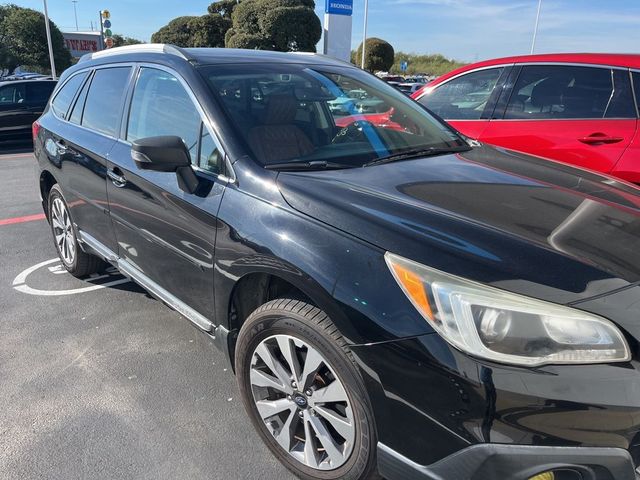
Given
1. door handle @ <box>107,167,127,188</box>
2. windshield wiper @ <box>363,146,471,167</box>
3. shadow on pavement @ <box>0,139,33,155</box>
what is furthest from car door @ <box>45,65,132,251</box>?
shadow on pavement @ <box>0,139,33,155</box>

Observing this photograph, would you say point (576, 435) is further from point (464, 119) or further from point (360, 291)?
point (464, 119)

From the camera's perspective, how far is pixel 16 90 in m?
11.5

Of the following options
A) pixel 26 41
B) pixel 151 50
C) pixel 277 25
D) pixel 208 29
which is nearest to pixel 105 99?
pixel 151 50

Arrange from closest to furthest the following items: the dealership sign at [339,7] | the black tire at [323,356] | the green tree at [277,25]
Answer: the black tire at [323,356], the dealership sign at [339,7], the green tree at [277,25]

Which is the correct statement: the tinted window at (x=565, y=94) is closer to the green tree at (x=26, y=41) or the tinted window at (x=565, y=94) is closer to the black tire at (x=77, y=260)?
the black tire at (x=77, y=260)

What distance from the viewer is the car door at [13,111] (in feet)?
37.2

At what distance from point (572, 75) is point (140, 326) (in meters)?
3.79

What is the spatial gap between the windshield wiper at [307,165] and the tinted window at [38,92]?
37.9 feet

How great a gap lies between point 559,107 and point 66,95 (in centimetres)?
401

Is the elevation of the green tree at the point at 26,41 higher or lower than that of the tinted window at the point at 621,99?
higher

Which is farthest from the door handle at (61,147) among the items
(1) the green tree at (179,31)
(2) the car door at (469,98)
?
(1) the green tree at (179,31)

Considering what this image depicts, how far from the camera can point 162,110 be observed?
9.29 ft

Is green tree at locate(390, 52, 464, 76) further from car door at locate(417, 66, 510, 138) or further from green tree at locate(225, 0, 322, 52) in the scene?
car door at locate(417, 66, 510, 138)

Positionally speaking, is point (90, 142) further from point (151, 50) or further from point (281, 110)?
point (281, 110)
